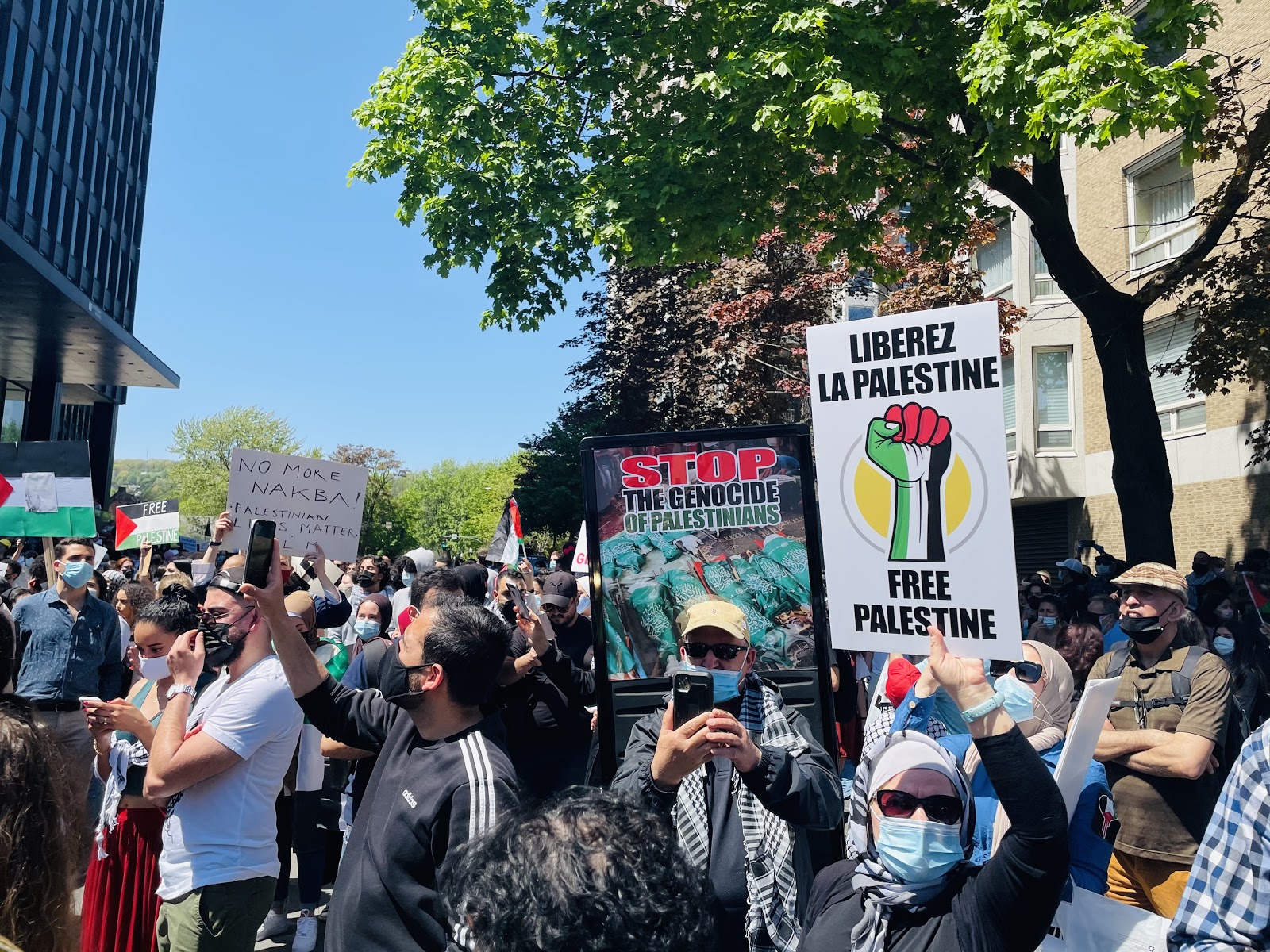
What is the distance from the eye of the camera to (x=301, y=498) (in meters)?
5.93

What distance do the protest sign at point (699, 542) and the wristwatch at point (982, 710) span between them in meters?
2.47

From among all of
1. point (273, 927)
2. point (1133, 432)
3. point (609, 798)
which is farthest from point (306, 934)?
point (1133, 432)

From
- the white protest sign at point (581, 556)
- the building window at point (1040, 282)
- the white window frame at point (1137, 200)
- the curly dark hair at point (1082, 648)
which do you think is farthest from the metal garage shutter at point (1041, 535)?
the curly dark hair at point (1082, 648)

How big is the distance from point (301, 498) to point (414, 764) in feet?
10.8

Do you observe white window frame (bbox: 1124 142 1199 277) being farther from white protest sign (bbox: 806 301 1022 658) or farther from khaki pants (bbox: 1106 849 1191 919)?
white protest sign (bbox: 806 301 1022 658)

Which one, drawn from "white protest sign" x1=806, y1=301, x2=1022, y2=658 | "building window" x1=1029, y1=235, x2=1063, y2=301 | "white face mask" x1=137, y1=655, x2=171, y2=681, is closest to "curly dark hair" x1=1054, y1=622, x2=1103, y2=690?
"white protest sign" x1=806, y1=301, x2=1022, y2=658

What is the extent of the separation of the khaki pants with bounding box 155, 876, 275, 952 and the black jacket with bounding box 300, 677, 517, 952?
0.74 meters

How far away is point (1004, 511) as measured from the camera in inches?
100

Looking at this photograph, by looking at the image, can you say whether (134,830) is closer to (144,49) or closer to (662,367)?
(662,367)

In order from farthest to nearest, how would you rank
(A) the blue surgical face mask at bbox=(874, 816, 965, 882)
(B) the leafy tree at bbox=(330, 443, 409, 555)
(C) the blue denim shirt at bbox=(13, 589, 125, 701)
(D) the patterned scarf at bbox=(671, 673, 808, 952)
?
(B) the leafy tree at bbox=(330, 443, 409, 555)
(C) the blue denim shirt at bbox=(13, 589, 125, 701)
(D) the patterned scarf at bbox=(671, 673, 808, 952)
(A) the blue surgical face mask at bbox=(874, 816, 965, 882)

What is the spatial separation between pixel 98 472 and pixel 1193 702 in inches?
2087

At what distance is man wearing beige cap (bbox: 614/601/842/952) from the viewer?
269 cm

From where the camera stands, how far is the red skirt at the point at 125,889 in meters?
3.86

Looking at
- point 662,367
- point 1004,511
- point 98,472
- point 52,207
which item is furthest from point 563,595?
point 98,472
